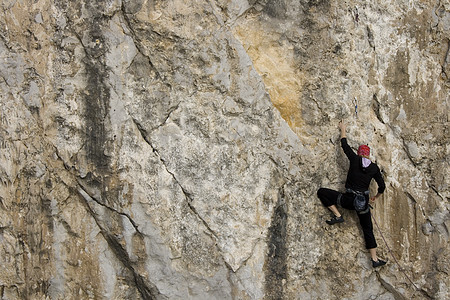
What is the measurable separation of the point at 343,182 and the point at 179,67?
7.87 ft

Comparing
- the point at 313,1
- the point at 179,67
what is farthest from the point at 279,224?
the point at 313,1

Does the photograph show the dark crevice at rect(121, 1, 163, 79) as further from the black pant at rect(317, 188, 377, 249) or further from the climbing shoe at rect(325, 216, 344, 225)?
the climbing shoe at rect(325, 216, 344, 225)

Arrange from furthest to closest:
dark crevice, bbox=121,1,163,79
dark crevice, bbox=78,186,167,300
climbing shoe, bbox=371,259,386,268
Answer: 1. climbing shoe, bbox=371,259,386,268
2. dark crevice, bbox=78,186,167,300
3. dark crevice, bbox=121,1,163,79

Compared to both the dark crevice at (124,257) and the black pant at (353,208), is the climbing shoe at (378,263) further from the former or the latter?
the dark crevice at (124,257)

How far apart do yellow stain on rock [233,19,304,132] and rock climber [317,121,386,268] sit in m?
0.70

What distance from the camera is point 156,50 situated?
523cm

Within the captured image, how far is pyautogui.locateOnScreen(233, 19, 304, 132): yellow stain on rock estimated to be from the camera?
17.9 feet

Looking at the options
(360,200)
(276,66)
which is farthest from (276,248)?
(276,66)

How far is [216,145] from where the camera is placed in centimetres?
534

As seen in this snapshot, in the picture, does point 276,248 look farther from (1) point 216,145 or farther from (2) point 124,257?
(2) point 124,257

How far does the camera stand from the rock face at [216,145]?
17.0 ft

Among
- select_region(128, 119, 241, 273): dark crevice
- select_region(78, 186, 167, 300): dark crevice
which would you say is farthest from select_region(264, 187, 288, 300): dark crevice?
select_region(78, 186, 167, 300): dark crevice

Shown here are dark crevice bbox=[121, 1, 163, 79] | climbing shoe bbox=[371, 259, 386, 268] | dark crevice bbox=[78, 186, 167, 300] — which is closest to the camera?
dark crevice bbox=[121, 1, 163, 79]

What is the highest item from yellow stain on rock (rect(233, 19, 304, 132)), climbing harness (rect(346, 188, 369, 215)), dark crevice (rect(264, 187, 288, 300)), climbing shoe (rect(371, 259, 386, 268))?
yellow stain on rock (rect(233, 19, 304, 132))
